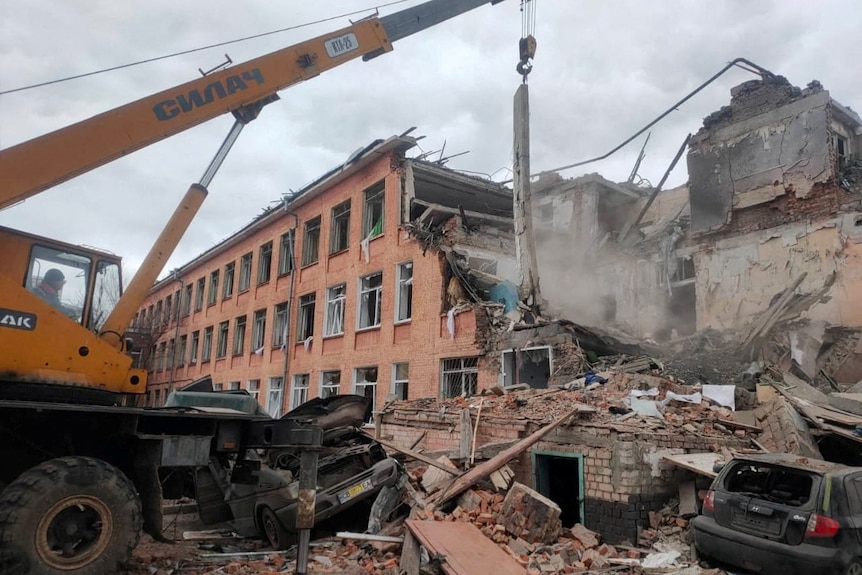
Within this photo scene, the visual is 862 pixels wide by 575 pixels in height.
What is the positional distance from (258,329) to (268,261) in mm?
3210

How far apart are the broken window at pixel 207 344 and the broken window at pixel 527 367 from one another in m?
22.4

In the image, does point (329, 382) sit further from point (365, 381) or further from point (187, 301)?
point (187, 301)

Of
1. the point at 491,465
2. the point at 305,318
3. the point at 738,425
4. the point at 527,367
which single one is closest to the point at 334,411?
the point at 491,465

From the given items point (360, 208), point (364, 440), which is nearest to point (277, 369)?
point (360, 208)

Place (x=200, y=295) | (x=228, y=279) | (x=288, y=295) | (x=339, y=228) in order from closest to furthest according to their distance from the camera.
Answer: (x=339, y=228)
(x=288, y=295)
(x=228, y=279)
(x=200, y=295)

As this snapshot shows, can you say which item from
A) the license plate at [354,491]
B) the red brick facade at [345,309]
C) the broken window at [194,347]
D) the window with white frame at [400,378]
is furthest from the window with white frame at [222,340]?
the license plate at [354,491]

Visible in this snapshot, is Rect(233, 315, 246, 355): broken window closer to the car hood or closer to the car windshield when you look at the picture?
the car hood

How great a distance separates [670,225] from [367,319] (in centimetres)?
1052

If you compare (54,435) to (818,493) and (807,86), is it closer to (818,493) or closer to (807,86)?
(818,493)

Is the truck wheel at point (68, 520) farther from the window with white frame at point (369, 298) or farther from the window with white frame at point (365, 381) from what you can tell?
the window with white frame at point (369, 298)

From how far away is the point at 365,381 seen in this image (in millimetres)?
18703

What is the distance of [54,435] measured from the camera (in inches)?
221

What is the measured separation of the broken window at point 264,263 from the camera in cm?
2630

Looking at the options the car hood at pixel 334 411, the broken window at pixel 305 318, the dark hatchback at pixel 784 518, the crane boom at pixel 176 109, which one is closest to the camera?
the dark hatchback at pixel 784 518
